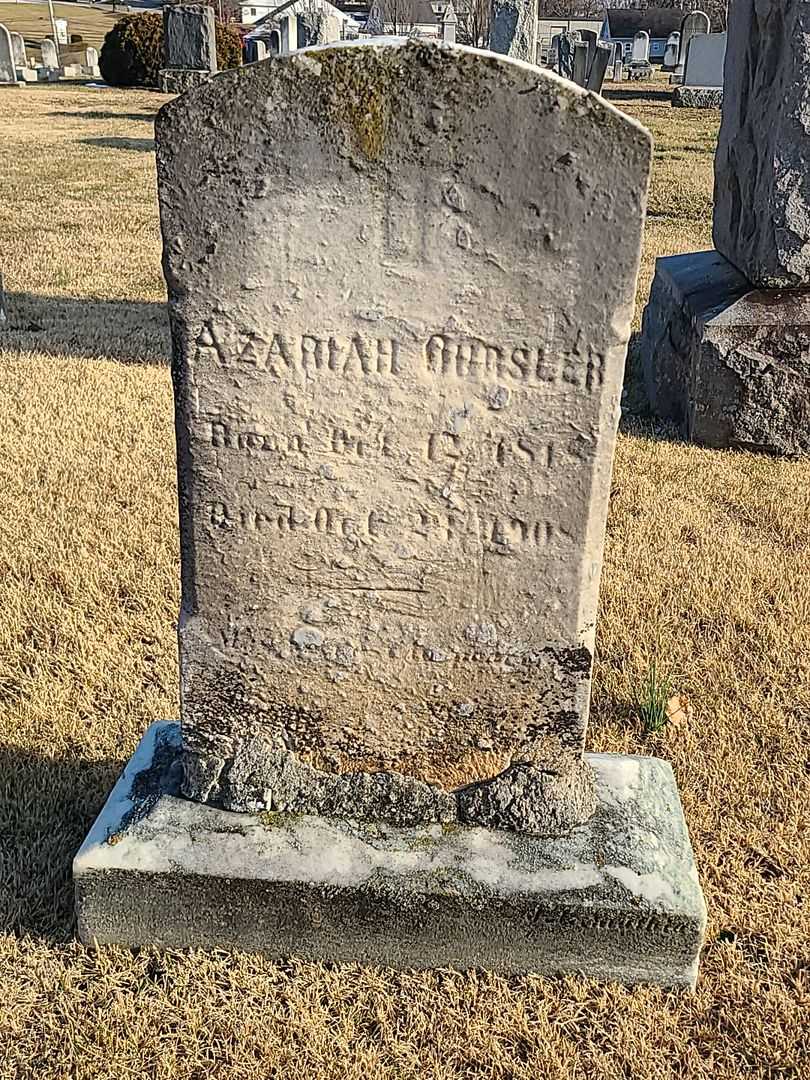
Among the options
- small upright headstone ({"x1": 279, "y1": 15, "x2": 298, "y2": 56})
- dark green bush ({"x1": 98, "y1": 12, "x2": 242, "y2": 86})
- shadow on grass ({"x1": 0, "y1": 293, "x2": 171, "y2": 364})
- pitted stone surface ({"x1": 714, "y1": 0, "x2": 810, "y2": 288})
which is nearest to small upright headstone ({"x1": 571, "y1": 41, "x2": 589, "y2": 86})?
small upright headstone ({"x1": 279, "y1": 15, "x2": 298, "y2": 56})

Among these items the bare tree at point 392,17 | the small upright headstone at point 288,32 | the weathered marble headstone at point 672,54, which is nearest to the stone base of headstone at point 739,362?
the small upright headstone at point 288,32

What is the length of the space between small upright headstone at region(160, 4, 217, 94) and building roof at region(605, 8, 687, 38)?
41.2 meters

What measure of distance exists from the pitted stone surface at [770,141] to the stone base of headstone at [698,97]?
19.4m

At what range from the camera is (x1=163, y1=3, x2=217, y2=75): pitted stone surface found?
1538 cm

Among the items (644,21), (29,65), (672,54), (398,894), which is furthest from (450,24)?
(398,894)

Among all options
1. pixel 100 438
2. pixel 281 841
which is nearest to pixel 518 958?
pixel 281 841

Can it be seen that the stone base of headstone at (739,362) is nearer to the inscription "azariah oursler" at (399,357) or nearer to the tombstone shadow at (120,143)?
the inscription "azariah oursler" at (399,357)

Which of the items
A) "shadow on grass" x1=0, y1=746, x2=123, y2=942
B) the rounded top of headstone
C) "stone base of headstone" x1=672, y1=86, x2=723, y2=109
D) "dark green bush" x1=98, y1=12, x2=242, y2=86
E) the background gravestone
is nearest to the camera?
the rounded top of headstone

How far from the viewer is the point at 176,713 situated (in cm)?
310

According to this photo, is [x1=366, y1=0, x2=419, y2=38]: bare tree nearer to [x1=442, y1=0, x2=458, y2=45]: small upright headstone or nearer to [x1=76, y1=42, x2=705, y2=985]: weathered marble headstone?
[x1=442, y1=0, x2=458, y2=45]: small upright headstone

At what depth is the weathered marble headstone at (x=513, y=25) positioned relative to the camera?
1672 cm

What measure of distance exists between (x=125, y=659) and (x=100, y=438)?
1981mm

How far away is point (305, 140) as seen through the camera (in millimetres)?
1893

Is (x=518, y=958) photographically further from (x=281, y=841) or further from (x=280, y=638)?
(x=280, y=638)
